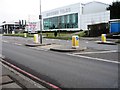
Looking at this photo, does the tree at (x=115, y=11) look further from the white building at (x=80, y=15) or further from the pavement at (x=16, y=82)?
the pavement at (x=16, y=82)

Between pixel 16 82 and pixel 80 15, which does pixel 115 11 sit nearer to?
pixel 80 15

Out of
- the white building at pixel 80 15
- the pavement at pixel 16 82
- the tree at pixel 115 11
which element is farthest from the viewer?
the tree at pixel 115 11

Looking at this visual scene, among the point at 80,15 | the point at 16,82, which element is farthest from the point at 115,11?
the point at 16,82

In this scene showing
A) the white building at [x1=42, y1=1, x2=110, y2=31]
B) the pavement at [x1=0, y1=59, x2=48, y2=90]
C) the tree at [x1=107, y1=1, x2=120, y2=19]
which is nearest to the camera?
the pavement at [x1=0, y1=59, x2=48, y2=90]

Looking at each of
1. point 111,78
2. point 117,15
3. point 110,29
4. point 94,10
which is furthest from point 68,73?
point 94,10

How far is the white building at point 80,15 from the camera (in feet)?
229

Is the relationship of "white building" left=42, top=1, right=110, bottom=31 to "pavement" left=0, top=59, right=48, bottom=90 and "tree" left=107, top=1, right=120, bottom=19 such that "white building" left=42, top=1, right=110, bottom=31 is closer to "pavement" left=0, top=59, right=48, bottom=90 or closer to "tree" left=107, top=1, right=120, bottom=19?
"tree" left=107, top=1, right=120, bottom=19

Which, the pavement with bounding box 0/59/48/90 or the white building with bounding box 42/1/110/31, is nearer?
the pavement with bounding box 0/59/48/90

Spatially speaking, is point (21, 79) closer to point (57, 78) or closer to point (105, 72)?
point (57, 78)

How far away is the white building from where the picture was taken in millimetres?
69869

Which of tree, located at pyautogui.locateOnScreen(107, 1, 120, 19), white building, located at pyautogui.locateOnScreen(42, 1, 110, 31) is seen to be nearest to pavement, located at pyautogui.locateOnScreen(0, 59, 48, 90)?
white building, located at pyautogui.locateOnScreen(42, 1, 110, 31)

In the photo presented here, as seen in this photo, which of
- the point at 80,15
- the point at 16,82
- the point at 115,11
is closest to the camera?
the point at 16,82

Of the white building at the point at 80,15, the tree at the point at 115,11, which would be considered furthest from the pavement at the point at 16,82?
the tree at the point at 115,11

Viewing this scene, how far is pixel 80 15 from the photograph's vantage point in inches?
2990
